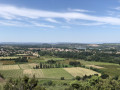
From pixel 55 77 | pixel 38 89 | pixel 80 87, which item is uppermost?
pixel 38 89

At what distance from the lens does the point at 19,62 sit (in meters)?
70.4

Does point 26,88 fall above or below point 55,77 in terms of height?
above

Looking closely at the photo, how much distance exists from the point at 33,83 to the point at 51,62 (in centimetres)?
5068

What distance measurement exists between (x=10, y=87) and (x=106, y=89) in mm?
13432

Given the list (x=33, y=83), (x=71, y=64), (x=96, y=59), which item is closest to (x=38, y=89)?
(x=33, y=83)

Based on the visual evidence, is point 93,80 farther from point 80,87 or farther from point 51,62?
point 51,62

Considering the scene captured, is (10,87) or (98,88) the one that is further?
(98,88)

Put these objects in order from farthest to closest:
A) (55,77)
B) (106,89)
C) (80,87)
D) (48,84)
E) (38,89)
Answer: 1. (55,77)
2. (48,84)
3. (80,87)
4. (106,89)
5. (38,89)

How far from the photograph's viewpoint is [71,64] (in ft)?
215

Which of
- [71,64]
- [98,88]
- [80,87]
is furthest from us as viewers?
[71,64]

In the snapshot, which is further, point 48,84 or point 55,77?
point 55,77

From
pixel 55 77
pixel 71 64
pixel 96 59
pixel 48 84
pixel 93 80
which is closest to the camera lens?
pixel 93 80

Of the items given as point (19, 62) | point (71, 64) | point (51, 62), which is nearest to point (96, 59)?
point (71, 64)

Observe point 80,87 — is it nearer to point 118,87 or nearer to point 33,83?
point 118,87
